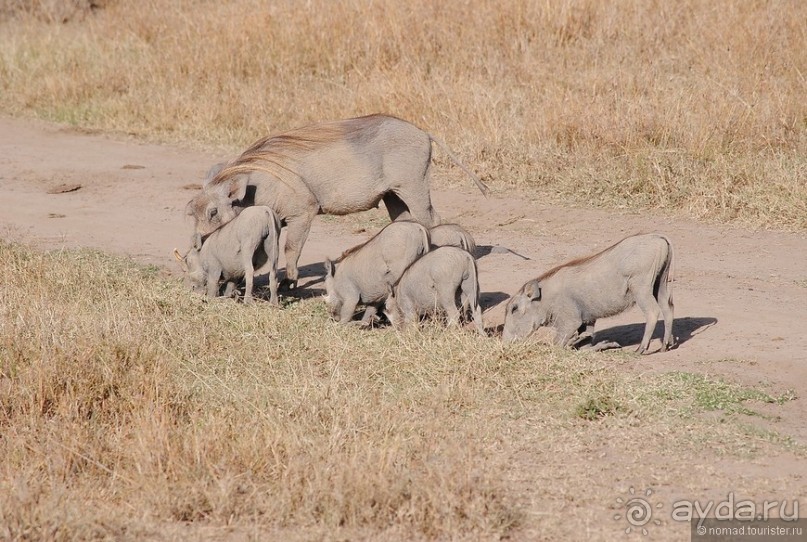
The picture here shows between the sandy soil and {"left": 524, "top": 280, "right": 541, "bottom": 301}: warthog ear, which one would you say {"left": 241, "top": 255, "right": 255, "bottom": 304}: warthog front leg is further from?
{"left": 524, "top": 280, "right": 541, "bottom": 301}: warthog ear

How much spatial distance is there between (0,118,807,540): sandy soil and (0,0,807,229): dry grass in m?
0.39

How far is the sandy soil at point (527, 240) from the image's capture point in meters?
5.38

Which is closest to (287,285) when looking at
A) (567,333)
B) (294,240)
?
(294,240)

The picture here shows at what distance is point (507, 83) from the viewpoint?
10.7 metres

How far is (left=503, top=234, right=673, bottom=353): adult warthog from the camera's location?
5574mm

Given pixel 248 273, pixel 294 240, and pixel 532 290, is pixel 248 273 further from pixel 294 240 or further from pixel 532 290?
pixel 532 290

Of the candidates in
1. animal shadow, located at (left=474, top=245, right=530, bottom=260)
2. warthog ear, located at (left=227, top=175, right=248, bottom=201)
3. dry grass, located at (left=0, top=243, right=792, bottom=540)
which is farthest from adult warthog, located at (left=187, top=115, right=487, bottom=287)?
dry grass, located at (left=0, top=243, right=792, bottom=540)

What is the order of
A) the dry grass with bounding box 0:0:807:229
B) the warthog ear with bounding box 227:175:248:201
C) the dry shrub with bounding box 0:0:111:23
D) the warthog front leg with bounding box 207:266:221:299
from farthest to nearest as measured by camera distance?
1. the dry shrub with bounding box 0:0:111:23
2. the dry grass with bounding box 0:0:807:229
3. the warthog ear with bounding box 227:175:248:201
4. the warthog front leg with bounding box 207:266:221:299

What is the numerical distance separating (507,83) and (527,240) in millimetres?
3061

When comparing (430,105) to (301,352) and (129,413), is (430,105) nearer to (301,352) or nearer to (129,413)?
(301,352)

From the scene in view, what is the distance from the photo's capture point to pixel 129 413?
4656mm

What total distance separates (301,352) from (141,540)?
201 cm

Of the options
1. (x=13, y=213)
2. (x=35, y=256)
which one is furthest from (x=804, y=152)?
(x=13, y=213)

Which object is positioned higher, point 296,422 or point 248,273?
point 296,422
